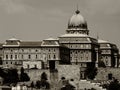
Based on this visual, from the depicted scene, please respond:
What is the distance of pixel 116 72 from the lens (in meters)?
162

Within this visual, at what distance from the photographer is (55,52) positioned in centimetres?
16838

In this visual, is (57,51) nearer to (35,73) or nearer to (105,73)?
(105,73)

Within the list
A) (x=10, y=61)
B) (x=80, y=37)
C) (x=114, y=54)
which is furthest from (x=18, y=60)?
(x=114, y=54)

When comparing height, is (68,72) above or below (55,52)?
below

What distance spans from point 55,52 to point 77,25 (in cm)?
1439

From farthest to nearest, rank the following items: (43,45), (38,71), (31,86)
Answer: (43,45) → (38,71) → (31,86)

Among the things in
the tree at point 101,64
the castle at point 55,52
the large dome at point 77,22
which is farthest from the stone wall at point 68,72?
the large dome at point 77,22

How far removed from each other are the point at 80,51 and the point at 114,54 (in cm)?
1501

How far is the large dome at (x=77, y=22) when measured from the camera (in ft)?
595

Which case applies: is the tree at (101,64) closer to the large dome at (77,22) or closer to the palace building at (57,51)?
the palace building at (57,51)

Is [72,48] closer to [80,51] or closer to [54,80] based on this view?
[80,51]

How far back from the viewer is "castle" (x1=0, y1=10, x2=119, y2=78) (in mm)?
167375

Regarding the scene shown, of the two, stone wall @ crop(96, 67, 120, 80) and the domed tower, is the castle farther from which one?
stone wall @ crop(96, 67, 120, 80)

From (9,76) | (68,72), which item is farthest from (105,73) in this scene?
(9,76)
